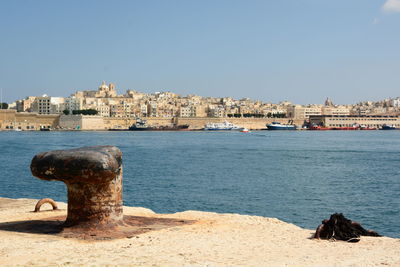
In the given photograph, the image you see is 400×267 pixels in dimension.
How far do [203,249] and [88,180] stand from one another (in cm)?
158

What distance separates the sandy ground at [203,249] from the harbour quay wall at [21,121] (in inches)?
4236

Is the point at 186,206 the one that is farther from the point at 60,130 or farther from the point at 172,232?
the point at 60,130

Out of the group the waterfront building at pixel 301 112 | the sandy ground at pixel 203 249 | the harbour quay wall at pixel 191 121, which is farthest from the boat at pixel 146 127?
the sandy ground at pixel 203 249

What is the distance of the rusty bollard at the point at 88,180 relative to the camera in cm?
661

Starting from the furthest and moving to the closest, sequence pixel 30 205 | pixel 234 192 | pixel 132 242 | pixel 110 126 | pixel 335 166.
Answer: pixel 110 126 < pixel 335 166 < pixel 234 192 < pixel 30 205 < pixel 132 242

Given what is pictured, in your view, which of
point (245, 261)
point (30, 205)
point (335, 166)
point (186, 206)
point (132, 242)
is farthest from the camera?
point (335, 166)

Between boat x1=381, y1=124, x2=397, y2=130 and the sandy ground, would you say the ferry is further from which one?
the sandy ground

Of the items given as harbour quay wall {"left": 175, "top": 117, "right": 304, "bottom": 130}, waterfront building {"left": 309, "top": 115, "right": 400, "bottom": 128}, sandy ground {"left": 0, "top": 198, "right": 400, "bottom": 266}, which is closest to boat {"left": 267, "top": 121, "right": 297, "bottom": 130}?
harbour quay wall {"left": 175, "top": 117, "right": 304, "bottom": 130}

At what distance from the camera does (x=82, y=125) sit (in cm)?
11356

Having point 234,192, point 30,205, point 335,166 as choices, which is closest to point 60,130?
point 335,166

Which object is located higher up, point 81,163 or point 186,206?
point 81,163

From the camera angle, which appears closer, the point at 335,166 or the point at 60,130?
the point at 335,166

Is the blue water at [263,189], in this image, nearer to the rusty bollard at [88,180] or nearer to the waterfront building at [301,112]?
the rusty bollard at [88,180]

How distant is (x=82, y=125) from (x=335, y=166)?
287 feet
